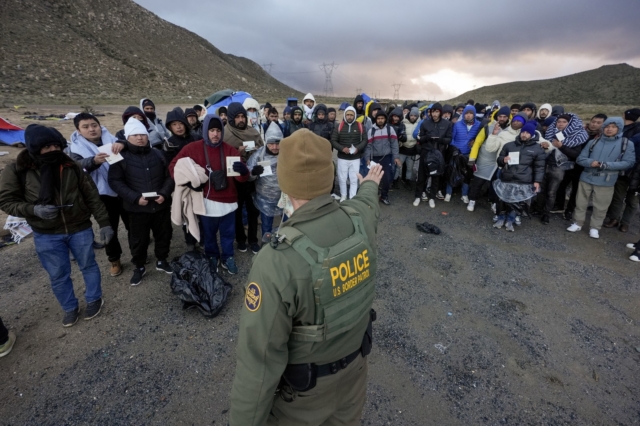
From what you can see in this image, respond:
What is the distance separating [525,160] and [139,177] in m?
6.40

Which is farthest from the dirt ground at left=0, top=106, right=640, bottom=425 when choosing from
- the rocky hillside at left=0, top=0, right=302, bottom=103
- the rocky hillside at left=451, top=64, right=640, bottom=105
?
the rocky hillside at left=451, top=64, right=640, bottom=105

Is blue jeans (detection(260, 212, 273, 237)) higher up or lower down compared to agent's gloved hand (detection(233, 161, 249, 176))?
lower down

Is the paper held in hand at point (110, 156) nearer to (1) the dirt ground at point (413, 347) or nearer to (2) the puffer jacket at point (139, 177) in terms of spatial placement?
(2) the puffer jacket at point (139, 177)

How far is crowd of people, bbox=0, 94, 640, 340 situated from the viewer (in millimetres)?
3105

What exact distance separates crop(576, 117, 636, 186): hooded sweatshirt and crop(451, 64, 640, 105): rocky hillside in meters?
65.6

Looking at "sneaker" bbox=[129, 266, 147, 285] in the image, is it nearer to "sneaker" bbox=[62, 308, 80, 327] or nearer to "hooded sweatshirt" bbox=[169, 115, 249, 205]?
"sneaker" bbox=[62, 308, 80, 327]

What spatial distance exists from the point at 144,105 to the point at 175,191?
3011 millimetres

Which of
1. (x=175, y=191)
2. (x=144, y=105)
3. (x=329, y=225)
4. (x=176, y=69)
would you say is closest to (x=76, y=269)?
(x=175, y=191)

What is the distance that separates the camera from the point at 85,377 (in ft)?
9.17

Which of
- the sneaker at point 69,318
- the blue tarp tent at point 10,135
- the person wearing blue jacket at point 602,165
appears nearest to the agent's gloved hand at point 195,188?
the sneaker at point 69,318

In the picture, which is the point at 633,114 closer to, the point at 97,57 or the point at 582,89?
the point at 97,57

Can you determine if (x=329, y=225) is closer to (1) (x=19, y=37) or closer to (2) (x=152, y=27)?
(1) (x=19, y=37)

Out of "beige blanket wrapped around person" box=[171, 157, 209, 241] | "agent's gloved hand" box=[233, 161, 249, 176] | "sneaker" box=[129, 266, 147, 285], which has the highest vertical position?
"agent's gloved hand" box=[233, 161, 249, 176]

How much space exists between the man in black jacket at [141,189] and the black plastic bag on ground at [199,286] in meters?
0.68
